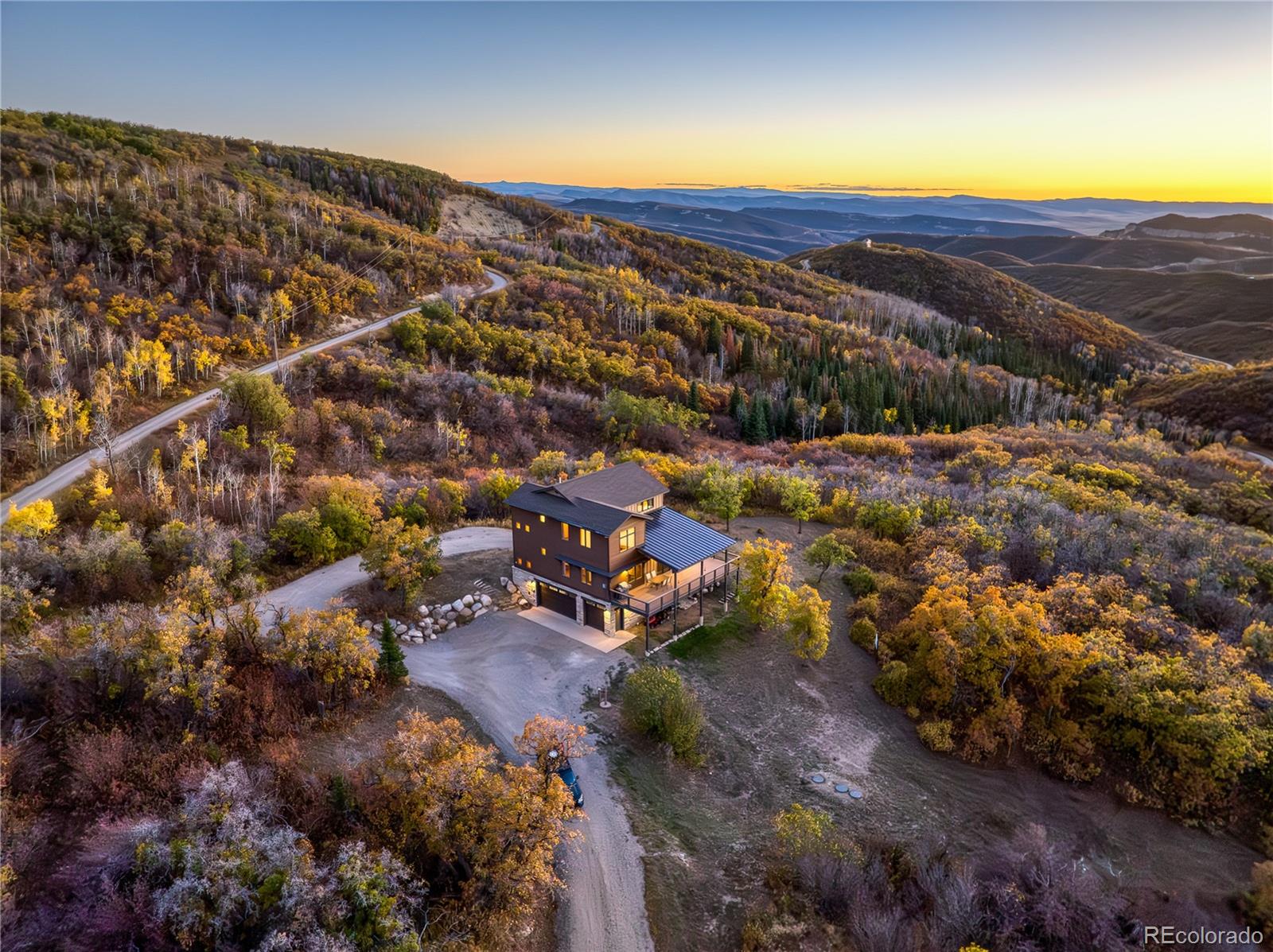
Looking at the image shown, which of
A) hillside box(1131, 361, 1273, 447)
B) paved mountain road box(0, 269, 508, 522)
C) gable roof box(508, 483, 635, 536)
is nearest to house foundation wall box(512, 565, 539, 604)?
gable roof box(508, 483, 635, 536)

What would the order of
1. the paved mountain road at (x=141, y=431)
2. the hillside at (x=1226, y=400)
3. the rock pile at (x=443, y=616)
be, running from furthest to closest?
the hillside at (x=1226, y=400) → the paved mountain road at (x=141, y=431) → the rock pile at (x=443, y=616)

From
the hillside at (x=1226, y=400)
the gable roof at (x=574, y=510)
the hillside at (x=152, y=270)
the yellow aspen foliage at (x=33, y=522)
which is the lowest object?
the hillside at (x=1226, y=400)

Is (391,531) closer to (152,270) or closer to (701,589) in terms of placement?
(701,589)

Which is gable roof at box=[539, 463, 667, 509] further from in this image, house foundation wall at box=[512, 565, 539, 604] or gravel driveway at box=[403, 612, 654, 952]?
gravel driveway at box=[403, 612, 654, 952]

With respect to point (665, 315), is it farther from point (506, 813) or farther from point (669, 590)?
point (506, 813)

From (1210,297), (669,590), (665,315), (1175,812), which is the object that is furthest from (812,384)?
(1210,297)

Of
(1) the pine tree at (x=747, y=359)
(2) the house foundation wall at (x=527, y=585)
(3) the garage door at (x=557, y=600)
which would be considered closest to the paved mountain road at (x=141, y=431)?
(2) the house foundation wall at (x=527, y=585)

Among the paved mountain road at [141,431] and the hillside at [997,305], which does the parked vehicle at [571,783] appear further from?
the hillside at [997,305]

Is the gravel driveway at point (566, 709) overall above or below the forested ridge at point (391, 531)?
below
